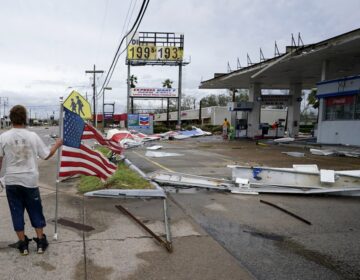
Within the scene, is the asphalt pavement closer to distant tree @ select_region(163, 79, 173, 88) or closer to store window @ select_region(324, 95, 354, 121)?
store window @ select_region(324, 95, 354, 121)

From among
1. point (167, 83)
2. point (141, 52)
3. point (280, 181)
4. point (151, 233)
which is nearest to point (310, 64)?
point (280, 181)

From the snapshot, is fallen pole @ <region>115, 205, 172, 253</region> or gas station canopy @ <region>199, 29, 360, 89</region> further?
gas station canopy @ <region>199, 29, 360, 89</region>

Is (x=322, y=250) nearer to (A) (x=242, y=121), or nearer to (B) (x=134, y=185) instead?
(B) (x=134, y=185)

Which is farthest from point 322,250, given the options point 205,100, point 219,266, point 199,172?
Result: point 205,100

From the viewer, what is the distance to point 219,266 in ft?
14.3

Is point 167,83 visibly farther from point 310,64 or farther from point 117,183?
point 117,183

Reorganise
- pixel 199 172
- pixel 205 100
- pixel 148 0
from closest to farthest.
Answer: pixel 148 0, pixel 199 172, pixel 205 100

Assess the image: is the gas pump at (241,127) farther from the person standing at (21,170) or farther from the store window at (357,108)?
the person standing at (21,170)

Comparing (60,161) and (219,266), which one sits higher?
(60,161)

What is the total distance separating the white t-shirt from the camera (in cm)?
452

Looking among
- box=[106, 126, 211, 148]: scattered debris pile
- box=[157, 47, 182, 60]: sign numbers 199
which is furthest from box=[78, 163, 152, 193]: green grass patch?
box=[157, 47, 182, 60]: sign numbers 199

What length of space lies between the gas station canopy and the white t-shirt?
1628cm

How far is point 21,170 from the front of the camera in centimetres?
454

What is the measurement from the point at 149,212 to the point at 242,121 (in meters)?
28.3
